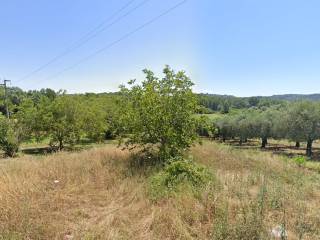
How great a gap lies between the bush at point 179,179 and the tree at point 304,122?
3278 cm

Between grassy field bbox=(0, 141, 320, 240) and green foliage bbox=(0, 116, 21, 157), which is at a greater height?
grassy field bbox=(0, 141, 320, 240)

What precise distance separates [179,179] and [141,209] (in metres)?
1.27

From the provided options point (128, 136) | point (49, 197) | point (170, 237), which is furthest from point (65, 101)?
point (170, 237)

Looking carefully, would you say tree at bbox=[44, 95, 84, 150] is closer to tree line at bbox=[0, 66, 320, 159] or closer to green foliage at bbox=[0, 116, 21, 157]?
tree line at bbox=[0, 66, 320, 159]

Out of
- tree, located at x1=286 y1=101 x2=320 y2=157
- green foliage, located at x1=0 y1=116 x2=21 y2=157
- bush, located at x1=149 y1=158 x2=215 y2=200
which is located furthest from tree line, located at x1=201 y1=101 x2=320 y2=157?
bush, located at x1=149 y1=158 x2=215 y2=200

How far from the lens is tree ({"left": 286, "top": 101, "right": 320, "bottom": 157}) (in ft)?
116

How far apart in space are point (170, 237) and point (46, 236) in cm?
197

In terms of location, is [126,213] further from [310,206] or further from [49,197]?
[310,206]

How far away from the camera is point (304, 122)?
35969mm

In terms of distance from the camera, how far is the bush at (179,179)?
19.2ft

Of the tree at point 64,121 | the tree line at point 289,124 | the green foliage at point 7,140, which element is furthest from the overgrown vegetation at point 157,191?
the tree line at point 289,124

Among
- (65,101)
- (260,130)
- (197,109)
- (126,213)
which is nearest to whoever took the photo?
(126,213)

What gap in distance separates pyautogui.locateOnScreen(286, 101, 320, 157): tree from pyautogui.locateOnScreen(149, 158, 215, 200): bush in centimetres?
3278

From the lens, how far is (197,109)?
957cm
